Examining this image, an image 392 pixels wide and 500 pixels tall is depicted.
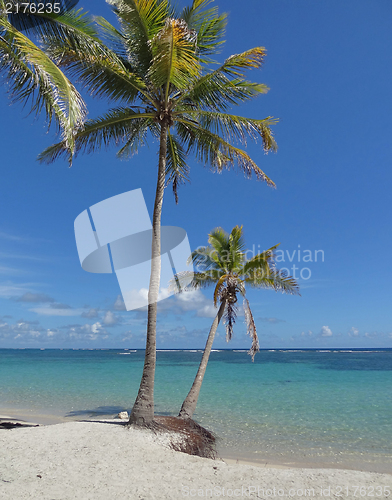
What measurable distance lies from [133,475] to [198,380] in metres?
4.88

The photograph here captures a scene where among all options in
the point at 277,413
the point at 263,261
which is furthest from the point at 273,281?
the point at 277,413

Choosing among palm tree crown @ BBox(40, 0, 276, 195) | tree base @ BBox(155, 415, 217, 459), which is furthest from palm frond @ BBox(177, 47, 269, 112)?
tree base @ BBox(155, 415, 217, 459)

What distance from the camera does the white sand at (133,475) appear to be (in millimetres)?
4801

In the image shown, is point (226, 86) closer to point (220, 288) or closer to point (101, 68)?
point (101, 68)

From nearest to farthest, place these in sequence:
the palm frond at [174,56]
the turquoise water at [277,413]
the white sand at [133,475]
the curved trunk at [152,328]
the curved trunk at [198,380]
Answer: the white sand at [133,475] → the palm frond at [174,56] → the curved trunk at [152,328] → the turquoise water at [277,413] → the curved trunk at [198,380]

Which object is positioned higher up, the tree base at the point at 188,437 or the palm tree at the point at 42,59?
the palm tree at the point at 42,59

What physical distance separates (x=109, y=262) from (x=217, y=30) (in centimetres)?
656

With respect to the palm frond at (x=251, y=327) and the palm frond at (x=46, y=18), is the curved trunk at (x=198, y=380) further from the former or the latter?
the palm frond at (x=46, y=18)

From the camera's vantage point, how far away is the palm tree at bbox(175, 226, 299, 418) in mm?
11109

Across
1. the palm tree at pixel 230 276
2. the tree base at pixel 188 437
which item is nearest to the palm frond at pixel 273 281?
the palm tree at pixel 230 276

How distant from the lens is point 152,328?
306 inches

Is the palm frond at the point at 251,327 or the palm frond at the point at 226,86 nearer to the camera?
the palm frond at the point at 226,86

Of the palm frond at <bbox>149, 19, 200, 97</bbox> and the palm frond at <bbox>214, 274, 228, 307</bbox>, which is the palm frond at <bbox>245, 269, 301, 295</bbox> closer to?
the palm frond at <bbox>214, 274, 228, 307</bbox>

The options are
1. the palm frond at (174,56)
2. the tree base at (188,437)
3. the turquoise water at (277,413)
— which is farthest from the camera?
the turquoise water at (277,413)
